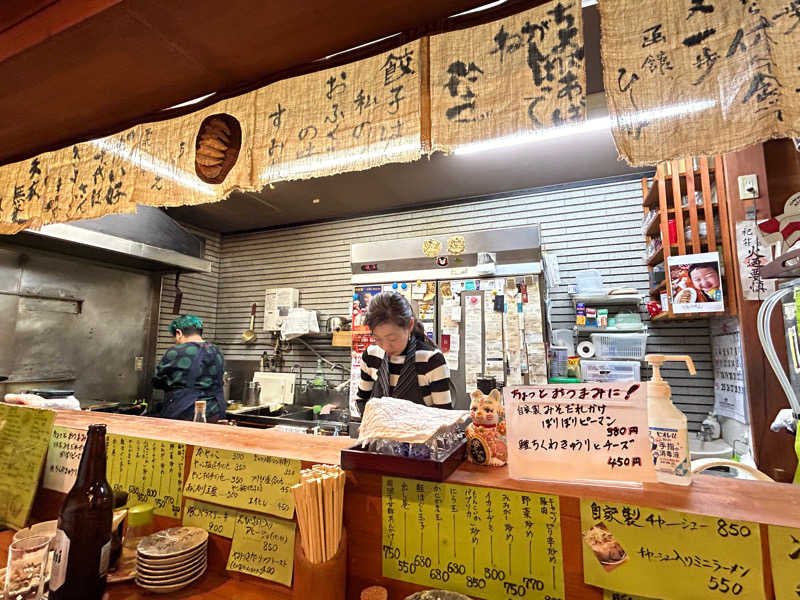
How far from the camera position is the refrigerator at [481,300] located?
351cm

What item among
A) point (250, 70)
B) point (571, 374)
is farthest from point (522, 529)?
point (571, 374)

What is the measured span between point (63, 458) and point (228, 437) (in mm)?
635

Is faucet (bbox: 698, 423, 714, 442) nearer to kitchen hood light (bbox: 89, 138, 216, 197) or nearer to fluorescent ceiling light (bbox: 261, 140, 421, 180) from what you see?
fluorescent ceiling light (bbox: 261, 140, 421, 180)

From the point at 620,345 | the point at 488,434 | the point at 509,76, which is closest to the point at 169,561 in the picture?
the point at 488,434

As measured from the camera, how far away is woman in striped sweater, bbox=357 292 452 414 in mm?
2412

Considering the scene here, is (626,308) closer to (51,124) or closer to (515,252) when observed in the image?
(515,252)

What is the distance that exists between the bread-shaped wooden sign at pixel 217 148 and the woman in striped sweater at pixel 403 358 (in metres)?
1.17

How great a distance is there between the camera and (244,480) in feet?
3.52

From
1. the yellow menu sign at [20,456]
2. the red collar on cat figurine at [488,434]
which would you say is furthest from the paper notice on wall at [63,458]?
the red collar on cat figurine at [488,434]

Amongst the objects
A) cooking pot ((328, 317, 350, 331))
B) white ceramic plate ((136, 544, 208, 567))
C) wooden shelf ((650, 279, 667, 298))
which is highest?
wooden shelf ((650, 279, 667, 298))

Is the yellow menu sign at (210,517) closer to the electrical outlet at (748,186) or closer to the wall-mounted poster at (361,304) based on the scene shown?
the wall-mounted poster at (361,304)

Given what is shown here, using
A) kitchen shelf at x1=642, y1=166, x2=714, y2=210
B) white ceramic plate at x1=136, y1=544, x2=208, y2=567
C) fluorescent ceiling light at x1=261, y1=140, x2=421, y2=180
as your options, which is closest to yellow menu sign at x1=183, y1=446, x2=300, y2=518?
white ceramic plate at x1=136, y1=544, x2=208, y2=567

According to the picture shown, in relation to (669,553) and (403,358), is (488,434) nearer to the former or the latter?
(669,553)

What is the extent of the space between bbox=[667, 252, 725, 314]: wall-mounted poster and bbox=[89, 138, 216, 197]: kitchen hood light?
3.63 metres
